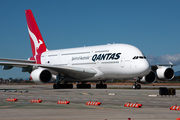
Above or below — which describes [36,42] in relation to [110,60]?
above

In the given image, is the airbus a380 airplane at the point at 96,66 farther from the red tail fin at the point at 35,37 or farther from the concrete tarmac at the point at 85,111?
the concrete tarmac at the point at 85,111

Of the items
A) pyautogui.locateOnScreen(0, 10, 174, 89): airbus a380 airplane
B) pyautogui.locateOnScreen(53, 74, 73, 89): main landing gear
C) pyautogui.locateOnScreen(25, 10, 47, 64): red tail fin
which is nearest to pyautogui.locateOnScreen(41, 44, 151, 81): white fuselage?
pyautogui.locateOnScreen(0, 10, 174, 89): airbus a380 airplane

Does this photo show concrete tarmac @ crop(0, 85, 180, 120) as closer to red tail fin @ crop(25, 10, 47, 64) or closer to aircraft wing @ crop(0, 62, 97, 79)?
A: aircraft wing @ crop(0, 62, 97, 79)

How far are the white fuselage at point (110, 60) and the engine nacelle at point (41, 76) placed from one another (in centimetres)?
496

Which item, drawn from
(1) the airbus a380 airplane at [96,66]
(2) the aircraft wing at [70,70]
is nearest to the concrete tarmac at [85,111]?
(1) the airbus a380 airplane at [96,66]

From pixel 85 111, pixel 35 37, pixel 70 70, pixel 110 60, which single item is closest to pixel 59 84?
pixel 70 70

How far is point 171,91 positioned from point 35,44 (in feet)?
91.6

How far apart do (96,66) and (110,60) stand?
2407 mm

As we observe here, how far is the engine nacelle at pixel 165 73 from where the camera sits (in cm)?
3453

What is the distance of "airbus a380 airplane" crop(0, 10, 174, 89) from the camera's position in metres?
30.9

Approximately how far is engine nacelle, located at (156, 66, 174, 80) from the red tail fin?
1750 centimetres

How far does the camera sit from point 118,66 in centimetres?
3159

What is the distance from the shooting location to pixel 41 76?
32625mm

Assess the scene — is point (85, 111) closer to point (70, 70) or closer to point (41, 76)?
point (41, 76)
